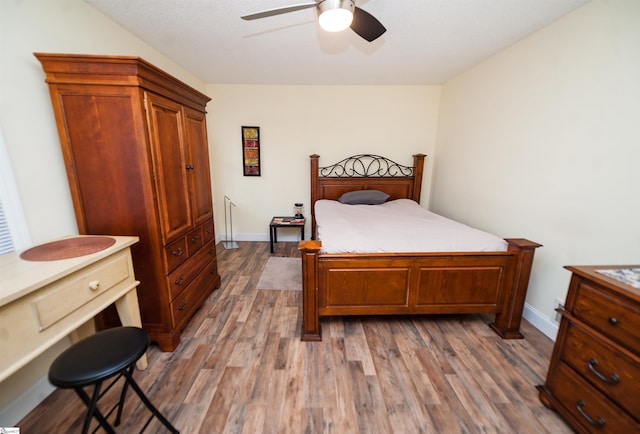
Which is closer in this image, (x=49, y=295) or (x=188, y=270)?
(x=49, y=295)

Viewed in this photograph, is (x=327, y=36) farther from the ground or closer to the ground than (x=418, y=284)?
farther from the ground

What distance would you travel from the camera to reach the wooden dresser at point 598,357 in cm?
106

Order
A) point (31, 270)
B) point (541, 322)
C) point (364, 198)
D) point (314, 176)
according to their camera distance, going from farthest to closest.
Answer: point (314, 176)
point (364, 198)
point (541, 322)
point (31, 270)

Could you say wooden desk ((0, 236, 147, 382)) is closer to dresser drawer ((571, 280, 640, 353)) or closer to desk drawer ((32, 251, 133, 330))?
desk drawer ((32, 251, 133, 330))

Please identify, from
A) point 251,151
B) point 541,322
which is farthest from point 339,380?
point 251,151

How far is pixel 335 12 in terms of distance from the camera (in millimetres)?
1467

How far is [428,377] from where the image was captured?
1.66 meters

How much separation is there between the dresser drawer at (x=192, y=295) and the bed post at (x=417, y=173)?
10.5ft

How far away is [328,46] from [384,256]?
2.18 m

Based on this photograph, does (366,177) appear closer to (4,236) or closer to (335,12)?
(335,12)

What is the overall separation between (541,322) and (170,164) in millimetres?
3258

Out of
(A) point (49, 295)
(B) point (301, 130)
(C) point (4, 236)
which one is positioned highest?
(B) point (301, 130)

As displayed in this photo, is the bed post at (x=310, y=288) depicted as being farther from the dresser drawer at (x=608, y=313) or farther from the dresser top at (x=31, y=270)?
the dresser drawer at (x=608, y=313)

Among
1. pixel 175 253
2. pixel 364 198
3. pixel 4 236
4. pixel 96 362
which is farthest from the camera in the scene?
pixel 364 198
